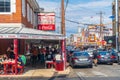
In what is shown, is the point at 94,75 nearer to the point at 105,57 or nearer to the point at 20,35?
the point at 20,35

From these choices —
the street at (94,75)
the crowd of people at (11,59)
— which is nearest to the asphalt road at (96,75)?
the street at (94,75)

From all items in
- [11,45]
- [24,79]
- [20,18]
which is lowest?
[24,79]

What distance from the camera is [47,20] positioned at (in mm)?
44219

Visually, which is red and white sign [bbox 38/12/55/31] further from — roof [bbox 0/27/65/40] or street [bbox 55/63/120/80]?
street [bbox 55/63/120/80]

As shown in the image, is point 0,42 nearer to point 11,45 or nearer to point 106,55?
point 11,45

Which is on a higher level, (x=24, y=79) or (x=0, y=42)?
(x=0, y=42)

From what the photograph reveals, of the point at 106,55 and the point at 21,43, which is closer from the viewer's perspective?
the point at 21,43

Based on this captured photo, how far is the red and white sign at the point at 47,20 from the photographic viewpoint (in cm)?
4422

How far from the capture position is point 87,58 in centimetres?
3550

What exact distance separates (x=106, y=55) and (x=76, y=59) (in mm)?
7598

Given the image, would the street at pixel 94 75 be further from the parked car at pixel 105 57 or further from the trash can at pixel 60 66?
the parked car at pixel 105 57

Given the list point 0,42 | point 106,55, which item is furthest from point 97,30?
point 0,42

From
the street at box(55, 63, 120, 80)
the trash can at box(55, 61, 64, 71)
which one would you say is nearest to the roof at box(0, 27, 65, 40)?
the trash can at box(55, 61, 64, 71)

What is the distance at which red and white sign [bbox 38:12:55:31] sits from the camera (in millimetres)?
44219
